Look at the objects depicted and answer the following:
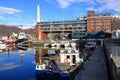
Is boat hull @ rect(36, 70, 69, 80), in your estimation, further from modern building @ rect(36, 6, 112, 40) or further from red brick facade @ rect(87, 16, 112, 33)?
red brick facade @ rect(87, 16, 112, 33)

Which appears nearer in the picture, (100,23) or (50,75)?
(50,75)

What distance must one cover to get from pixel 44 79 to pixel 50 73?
3.12ft

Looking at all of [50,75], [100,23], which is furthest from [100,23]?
[50,75]

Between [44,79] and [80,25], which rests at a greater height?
[80,25]

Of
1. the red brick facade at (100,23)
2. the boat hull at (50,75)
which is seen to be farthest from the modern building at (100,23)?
the boat hull at (50,75)

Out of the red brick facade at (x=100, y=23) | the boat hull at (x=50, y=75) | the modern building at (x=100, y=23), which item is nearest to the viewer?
the boat hull at (x=50, y=75)

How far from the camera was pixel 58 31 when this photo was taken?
144m

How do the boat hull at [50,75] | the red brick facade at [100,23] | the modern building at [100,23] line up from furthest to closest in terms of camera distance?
the modern building at [100,23], the red brick facade at [100,23], the boat hull at [50,75]

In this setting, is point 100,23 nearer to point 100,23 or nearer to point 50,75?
point 100,23

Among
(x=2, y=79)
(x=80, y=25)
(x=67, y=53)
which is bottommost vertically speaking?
(x=2, y=79)

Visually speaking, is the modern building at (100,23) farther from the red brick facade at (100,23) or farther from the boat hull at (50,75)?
the boat hull at (50,75)

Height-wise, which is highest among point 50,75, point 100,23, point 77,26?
point 100,23

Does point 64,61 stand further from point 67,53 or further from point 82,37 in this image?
point 82,37

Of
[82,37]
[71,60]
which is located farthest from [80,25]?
[71,60]
